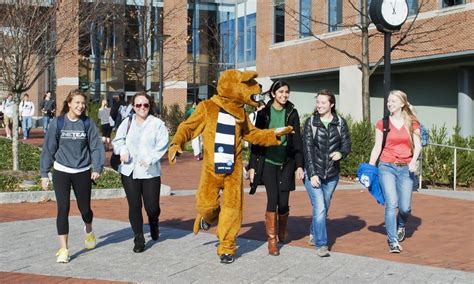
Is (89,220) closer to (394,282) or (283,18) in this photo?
(394,282)

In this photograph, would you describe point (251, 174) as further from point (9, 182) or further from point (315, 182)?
point (9, 182)

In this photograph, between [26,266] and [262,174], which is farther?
[262,174]

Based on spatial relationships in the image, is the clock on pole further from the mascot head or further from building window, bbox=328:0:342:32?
building window, bbox=328:0:342:32

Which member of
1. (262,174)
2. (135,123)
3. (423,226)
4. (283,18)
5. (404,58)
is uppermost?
(283,18)

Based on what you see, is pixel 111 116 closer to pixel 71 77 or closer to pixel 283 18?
pixel 283 18

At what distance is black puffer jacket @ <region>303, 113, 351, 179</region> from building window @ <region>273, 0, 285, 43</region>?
2639cm

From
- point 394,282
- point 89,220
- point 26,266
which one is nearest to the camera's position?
point 394,282

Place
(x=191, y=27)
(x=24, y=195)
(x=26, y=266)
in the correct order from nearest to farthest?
(x=26, y=266)
(x=24, y=195)
(x=191, y=27)

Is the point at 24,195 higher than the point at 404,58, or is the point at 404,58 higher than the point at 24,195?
the point at 404,58

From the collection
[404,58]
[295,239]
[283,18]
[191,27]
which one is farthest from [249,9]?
[295,239]

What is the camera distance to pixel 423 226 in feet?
33.0

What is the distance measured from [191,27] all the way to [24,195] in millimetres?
33237

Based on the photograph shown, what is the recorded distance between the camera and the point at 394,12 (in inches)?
418

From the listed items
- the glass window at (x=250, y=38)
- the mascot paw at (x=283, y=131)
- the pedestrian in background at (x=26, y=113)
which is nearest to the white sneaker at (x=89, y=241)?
the mascot paw at (x=283, y=131)
